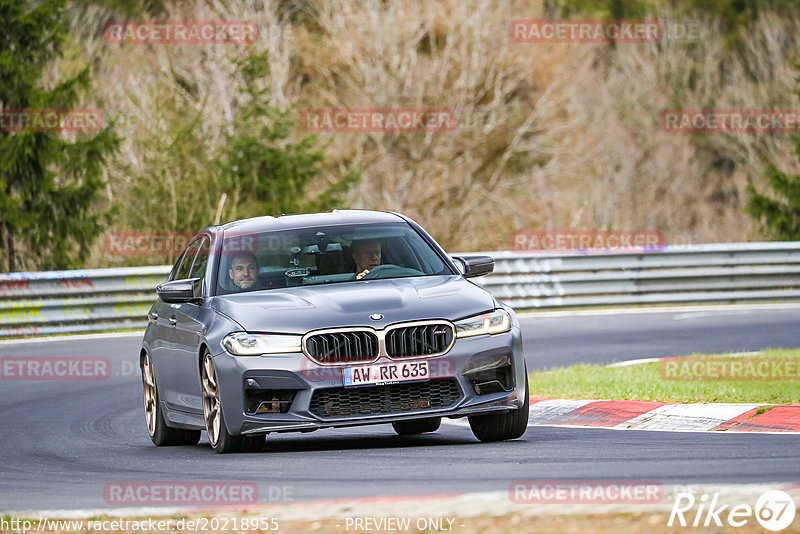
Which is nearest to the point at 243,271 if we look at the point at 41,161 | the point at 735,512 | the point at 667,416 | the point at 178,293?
the point at 178,293

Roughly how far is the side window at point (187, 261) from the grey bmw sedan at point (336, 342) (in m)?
1.02

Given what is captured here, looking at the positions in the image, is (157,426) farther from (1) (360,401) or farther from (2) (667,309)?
(2) (667,309)

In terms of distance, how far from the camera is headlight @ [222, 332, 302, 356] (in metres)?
9.27

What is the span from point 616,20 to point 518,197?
25918 mm

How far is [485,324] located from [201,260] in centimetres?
273

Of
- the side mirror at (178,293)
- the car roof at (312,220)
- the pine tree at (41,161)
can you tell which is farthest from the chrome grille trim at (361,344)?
the pine tree at (41,161)

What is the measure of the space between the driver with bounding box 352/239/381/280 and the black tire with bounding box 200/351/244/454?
4.27ft

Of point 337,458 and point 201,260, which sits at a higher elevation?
point 201,260

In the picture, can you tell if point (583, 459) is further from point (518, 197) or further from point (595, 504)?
point (518, 197)

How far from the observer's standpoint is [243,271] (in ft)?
34.3

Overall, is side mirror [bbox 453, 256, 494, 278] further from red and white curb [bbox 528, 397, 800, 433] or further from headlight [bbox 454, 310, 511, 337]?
red and white curb [bbox 528, 397, 800, 433]

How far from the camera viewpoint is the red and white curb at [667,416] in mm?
10117

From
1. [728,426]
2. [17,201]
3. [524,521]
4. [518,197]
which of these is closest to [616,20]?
[518,197]

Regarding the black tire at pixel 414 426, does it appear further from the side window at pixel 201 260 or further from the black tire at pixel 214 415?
the side window at pixel 201 260
